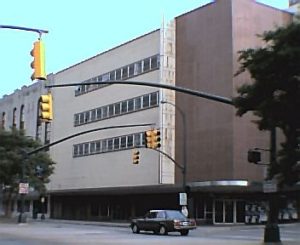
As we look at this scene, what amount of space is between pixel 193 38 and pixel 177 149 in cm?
1012

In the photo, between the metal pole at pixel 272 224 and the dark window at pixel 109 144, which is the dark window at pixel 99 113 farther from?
the metal pole at pixel 272 224

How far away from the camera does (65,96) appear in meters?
76.7

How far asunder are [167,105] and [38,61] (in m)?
42.3

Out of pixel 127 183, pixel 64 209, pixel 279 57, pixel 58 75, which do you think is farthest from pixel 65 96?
pixel 279 57

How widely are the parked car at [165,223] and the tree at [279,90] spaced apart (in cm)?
1545

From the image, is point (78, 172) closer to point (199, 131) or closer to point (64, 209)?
point (64, 209)

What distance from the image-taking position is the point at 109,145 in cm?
6538

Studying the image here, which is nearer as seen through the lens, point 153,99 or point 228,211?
point 228,211

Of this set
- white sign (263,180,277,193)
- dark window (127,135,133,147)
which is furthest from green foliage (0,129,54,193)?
white sign (263,180,277,193)

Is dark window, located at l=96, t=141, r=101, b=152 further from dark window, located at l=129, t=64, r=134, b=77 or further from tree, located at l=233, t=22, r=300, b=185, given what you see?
tree, located at l=233, t=22, r=300, b=185

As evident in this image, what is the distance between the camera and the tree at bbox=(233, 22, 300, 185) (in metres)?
17.7

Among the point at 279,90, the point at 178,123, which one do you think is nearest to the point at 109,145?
the point at 178,123

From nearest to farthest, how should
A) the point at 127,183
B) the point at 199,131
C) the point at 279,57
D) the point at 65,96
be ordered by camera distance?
the point at 279,57, the point at 199,131, the point at 127,183, the point at 65,96

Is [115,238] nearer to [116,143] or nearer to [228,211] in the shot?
[228,211]
